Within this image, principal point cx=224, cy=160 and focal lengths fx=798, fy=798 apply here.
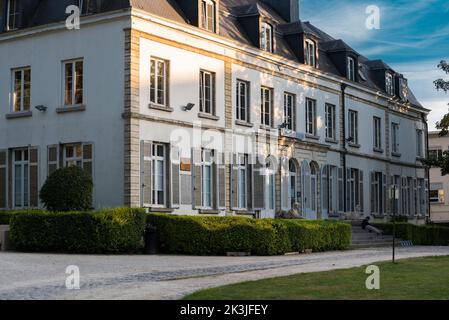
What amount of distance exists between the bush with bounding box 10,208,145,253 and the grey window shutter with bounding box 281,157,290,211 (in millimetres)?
12202

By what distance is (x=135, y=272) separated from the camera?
15.5 metres

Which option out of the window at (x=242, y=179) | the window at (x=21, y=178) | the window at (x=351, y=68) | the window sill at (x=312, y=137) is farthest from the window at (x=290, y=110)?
the window at (x=21, y=178)

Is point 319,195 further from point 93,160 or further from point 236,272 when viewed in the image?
point 236,272

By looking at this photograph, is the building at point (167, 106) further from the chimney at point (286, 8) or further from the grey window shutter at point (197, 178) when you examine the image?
the chimney at point (286, 8)

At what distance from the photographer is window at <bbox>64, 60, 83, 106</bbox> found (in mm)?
27172

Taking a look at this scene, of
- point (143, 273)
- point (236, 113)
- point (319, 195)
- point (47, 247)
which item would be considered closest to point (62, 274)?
point (143, 273)

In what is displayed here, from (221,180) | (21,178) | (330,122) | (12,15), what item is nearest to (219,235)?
(221,180)

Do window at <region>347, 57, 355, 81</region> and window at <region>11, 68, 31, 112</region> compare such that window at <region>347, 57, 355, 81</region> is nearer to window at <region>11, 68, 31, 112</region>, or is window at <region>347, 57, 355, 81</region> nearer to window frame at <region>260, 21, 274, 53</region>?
window frame at <region>260, 21, 274, 53</region>

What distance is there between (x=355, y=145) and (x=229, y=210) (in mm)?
12205

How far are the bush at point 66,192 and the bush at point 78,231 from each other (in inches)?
48.9

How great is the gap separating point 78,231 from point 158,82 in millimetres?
7511

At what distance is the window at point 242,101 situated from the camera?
31281 mm

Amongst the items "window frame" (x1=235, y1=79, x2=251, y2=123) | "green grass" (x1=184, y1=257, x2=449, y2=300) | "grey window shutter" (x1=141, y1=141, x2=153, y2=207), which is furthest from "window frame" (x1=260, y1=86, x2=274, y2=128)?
"green grass" (x1=184, y1=257, x2=449, y2=300)

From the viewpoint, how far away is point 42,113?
2778 centimetres
